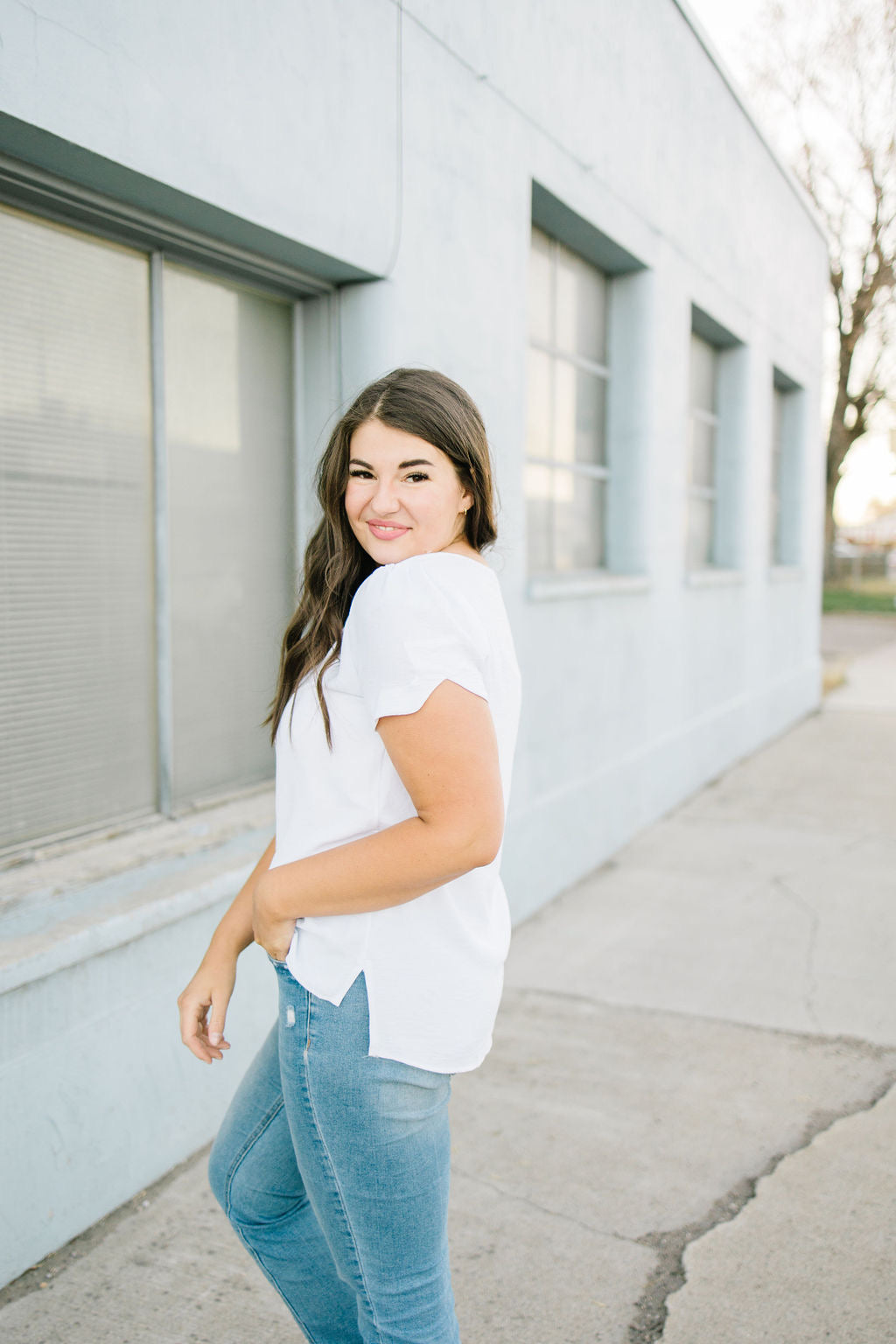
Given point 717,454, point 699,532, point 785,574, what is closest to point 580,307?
point 699,532

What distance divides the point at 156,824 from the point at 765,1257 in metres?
1.91

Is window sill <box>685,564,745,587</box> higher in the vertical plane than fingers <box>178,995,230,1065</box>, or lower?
higher

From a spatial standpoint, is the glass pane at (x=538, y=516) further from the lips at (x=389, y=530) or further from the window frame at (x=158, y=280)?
the lips at (x=389, y=530)

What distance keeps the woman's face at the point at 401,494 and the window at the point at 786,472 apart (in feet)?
32.1

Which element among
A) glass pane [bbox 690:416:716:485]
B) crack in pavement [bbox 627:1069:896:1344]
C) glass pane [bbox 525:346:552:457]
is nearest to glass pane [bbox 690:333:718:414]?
glass pane [bbox 690:416:716:485]

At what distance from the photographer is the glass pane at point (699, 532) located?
8.16 meters

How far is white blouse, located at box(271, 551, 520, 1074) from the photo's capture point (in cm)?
132

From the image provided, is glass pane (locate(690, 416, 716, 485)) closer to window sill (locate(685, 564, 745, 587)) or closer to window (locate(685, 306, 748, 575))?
window (locate(685, 306, 748, 575))

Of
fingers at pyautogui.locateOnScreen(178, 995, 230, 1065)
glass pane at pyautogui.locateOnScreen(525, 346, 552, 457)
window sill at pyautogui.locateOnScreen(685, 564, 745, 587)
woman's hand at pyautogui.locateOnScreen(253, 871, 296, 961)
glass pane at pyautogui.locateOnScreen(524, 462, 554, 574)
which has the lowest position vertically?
fingers at pyautogui.locateOnScreen(178, 995, 230, 1065)

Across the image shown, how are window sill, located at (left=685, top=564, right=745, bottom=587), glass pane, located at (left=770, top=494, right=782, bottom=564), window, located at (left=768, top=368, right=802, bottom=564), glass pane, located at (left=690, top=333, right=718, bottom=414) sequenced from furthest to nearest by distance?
glass pane, located at (left=770, top=494, right=782, bottom=564) < window, located at (left=768, top=368, right=802, bottom=564) < glass pane, located at (left=690, top=333, right=718, bottom=414) < window sill, located at (left=685, top=564, right=745, bottom=587)

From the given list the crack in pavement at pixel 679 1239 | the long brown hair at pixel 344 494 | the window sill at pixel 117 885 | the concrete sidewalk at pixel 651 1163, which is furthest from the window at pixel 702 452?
the long brown hair at pixel 344 494

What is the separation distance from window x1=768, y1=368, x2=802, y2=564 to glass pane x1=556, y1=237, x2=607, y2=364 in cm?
499

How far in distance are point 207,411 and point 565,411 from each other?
294cm

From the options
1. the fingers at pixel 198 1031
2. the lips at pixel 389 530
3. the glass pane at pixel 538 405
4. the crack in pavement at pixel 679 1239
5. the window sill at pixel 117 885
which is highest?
the glass pane at pixel 538 405
